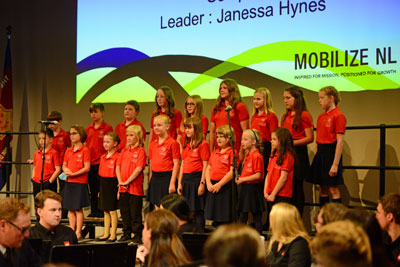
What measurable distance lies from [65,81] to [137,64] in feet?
5.07

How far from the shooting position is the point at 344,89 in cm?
615

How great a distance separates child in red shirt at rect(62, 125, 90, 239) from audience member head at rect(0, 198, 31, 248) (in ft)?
10.6

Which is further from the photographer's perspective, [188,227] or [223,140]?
[223,140]

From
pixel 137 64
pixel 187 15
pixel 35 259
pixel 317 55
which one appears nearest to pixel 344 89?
pixel 317 55

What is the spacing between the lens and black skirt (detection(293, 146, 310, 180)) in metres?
5.45

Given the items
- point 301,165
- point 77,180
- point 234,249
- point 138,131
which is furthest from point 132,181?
point 234,249

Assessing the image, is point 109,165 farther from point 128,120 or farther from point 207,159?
point 207,159

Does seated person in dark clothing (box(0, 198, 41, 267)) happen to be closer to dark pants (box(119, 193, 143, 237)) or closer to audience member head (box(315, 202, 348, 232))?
audience member head (box(315, 202, 348, 232))

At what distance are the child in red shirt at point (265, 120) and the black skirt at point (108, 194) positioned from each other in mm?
1830

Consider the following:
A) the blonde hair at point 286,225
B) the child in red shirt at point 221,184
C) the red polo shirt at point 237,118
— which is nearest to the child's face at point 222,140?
the child in red shirt at point 221,184

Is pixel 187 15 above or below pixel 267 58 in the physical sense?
above

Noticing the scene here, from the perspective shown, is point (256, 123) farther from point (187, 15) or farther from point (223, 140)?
point (187, 15)

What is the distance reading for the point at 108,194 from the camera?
20.8ft

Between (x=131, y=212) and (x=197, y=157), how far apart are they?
1.04 meters
